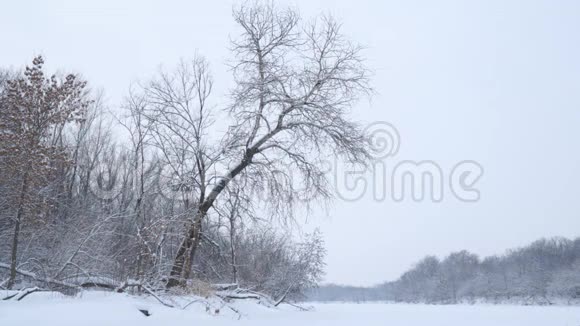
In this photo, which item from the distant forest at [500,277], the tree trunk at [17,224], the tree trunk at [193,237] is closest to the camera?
the tree trunk at [17,224]

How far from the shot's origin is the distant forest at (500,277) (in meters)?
74.0

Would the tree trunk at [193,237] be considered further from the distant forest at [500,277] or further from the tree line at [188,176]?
the distant forest at [500,277]

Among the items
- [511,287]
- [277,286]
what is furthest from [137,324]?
[511,287]

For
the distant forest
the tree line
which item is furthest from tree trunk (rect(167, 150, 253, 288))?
the distant forest

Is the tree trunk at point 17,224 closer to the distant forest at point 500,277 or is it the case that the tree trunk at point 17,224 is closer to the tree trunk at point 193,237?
the tree trunk at point 193,237

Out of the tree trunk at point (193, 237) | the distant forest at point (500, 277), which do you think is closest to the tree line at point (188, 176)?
the tree trunk at point (193, 237)

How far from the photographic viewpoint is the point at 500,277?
92.0 meters

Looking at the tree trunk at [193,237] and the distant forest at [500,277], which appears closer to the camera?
the tree trunk at [193,237]

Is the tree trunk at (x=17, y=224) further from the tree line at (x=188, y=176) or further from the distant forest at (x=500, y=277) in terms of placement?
the distant forest at (x=500, y=277)

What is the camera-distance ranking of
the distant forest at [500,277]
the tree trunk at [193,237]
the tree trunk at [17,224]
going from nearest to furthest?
1. the tree trunk at [17,224]
2. the tree trunk at [193,237]
3. the distant forest at [500,277]

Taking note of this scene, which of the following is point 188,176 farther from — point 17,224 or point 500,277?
point 500,277

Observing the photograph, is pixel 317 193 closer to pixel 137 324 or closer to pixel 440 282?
pixel 137 324

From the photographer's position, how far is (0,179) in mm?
9953

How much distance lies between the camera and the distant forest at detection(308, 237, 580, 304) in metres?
74.0
